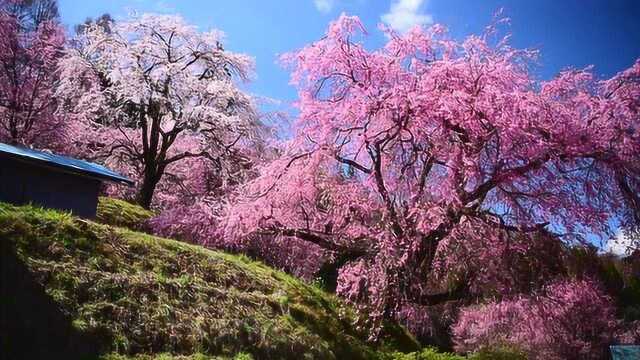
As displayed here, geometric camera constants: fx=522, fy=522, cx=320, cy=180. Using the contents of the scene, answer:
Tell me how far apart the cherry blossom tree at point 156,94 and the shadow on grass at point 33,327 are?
8.71m

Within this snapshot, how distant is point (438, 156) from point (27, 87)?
11.3 m

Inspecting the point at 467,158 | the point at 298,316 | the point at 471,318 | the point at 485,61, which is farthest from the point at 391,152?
the point at 471,318

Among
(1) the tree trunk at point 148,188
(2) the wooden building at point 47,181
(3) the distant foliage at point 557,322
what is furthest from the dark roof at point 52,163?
(3) the distant foliage at point 557,322

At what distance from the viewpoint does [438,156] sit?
833 centimetres

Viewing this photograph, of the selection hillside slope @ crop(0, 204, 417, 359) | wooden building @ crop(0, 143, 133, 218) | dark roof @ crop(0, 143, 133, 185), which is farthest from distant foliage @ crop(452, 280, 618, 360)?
wooden building @ crop(0, 143, 133, 218)

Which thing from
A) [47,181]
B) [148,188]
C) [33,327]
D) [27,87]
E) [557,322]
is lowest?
[33,327]

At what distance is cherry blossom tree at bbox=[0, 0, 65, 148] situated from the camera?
1348 centimetres

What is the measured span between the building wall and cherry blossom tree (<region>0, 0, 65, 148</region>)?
5.14m

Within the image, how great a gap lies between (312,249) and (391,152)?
3.77 meters

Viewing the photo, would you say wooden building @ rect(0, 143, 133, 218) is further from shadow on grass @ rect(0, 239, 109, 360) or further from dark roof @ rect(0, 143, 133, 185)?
shadow on grass @ rect(0, 239, 109, 360)

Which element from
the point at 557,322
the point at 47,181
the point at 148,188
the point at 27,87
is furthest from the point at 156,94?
the point at 557,322

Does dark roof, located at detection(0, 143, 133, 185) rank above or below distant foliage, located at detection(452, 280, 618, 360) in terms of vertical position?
above

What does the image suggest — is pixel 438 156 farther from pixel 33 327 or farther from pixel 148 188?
pixel 148 188

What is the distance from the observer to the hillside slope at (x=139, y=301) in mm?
5062
